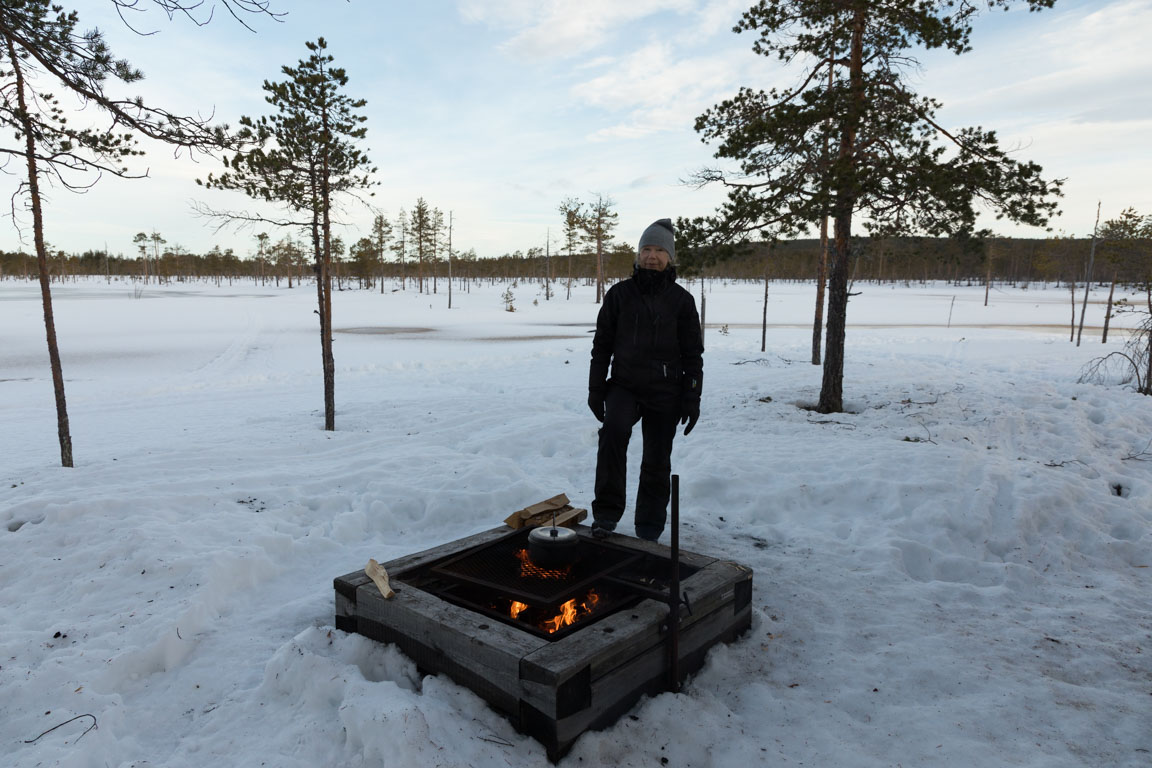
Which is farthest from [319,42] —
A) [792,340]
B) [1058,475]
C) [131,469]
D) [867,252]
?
[792,340]

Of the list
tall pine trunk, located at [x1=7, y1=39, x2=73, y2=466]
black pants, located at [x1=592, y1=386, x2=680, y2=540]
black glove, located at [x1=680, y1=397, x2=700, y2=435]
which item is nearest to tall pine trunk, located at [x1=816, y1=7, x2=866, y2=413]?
black glove, located at [x1=680, y1=397, x2=700, y2=435]

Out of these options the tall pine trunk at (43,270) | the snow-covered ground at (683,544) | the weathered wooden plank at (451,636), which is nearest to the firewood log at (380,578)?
the weathered wooden plank at (451,636)

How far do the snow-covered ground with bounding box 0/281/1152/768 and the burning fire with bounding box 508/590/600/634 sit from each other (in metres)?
0.59

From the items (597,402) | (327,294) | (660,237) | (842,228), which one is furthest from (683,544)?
(327,294)

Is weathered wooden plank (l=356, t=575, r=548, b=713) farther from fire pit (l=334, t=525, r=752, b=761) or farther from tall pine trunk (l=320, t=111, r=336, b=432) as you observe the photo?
tall pine trunk (l=320, t=111, r=336, b=432)

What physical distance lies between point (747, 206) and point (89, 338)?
28.5 metres

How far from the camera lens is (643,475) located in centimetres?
449

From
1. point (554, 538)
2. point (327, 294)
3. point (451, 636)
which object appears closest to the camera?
point (451, 636)

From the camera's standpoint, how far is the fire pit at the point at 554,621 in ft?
8.51

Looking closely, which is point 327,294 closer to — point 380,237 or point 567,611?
point 567,611

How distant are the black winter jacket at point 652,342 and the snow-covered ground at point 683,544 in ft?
4.88

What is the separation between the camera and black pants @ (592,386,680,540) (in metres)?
4.38

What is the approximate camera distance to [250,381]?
607 inches

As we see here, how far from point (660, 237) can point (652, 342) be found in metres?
0.78
